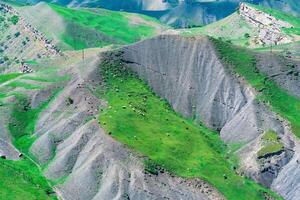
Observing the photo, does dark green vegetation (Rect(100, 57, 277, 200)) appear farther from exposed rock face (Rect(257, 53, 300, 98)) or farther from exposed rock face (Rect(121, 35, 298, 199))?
exposed rock face (Rect(257, 53, 300, 98))

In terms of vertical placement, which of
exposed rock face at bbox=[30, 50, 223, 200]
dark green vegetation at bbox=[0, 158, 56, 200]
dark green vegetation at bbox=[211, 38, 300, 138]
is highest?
dark green vegetation at bbox=[211, 38, 300, 138]

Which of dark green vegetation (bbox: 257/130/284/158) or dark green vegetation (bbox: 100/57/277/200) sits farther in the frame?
dark green vegetation (bbox: 257/130/284/158)

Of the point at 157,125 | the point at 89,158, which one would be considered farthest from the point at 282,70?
the point at 89,158

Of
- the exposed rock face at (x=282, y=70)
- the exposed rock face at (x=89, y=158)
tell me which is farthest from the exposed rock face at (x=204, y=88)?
the exposed rock face at (x=89, y=158)

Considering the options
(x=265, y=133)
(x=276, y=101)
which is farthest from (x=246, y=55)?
(x=265, y=133)

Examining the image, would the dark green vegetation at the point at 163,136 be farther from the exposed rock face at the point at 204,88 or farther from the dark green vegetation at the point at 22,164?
the dark green vegetation at the point at 22,164

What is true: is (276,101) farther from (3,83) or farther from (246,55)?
(3,83)

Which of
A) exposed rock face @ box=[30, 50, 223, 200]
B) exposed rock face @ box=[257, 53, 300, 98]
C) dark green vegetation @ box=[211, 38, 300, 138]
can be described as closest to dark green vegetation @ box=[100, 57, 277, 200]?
exposed rock face @ box=[30, 50, 223, 200]
